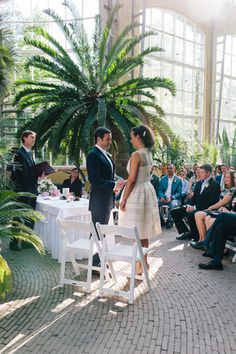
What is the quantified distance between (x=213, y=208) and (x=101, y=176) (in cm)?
252

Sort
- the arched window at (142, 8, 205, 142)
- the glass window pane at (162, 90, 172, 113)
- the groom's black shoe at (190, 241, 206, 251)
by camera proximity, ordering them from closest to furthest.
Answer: the groom's black shoe at (190, 241, 206, 251)
the arched window at (142, 8, 205, 142)
the glass window pane at (162, 90, 172, 113)

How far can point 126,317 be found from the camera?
3672 millimetres

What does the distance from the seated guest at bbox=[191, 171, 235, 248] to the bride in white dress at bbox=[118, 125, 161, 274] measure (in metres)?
1.93

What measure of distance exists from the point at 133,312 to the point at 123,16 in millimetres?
13363

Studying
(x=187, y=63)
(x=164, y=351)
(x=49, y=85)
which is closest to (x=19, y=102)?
(x=49, y=85)

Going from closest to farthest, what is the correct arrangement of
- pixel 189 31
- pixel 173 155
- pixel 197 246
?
pixel 197 246, pixel 173 155, pixel 189 31

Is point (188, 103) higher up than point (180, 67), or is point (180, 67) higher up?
point (180, 67)

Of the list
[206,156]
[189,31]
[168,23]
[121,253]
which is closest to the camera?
[121,253]

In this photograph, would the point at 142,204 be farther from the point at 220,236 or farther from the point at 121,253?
the point at 220,236

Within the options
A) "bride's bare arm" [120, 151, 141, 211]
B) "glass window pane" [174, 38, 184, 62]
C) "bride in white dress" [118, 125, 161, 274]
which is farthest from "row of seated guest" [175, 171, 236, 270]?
"glass window pane" [174, 38, 184, 62]

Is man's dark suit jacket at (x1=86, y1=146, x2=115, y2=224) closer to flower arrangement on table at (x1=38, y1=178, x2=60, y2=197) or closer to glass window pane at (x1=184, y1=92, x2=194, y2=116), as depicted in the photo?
flower arrangement on table at (x1=38, y1=178, x2=60, y2=197)

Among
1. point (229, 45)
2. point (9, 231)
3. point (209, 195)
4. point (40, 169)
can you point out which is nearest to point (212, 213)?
point (209, 195)

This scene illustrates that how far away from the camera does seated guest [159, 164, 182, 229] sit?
856 cm

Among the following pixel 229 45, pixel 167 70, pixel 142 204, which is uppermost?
pixel 229 45
